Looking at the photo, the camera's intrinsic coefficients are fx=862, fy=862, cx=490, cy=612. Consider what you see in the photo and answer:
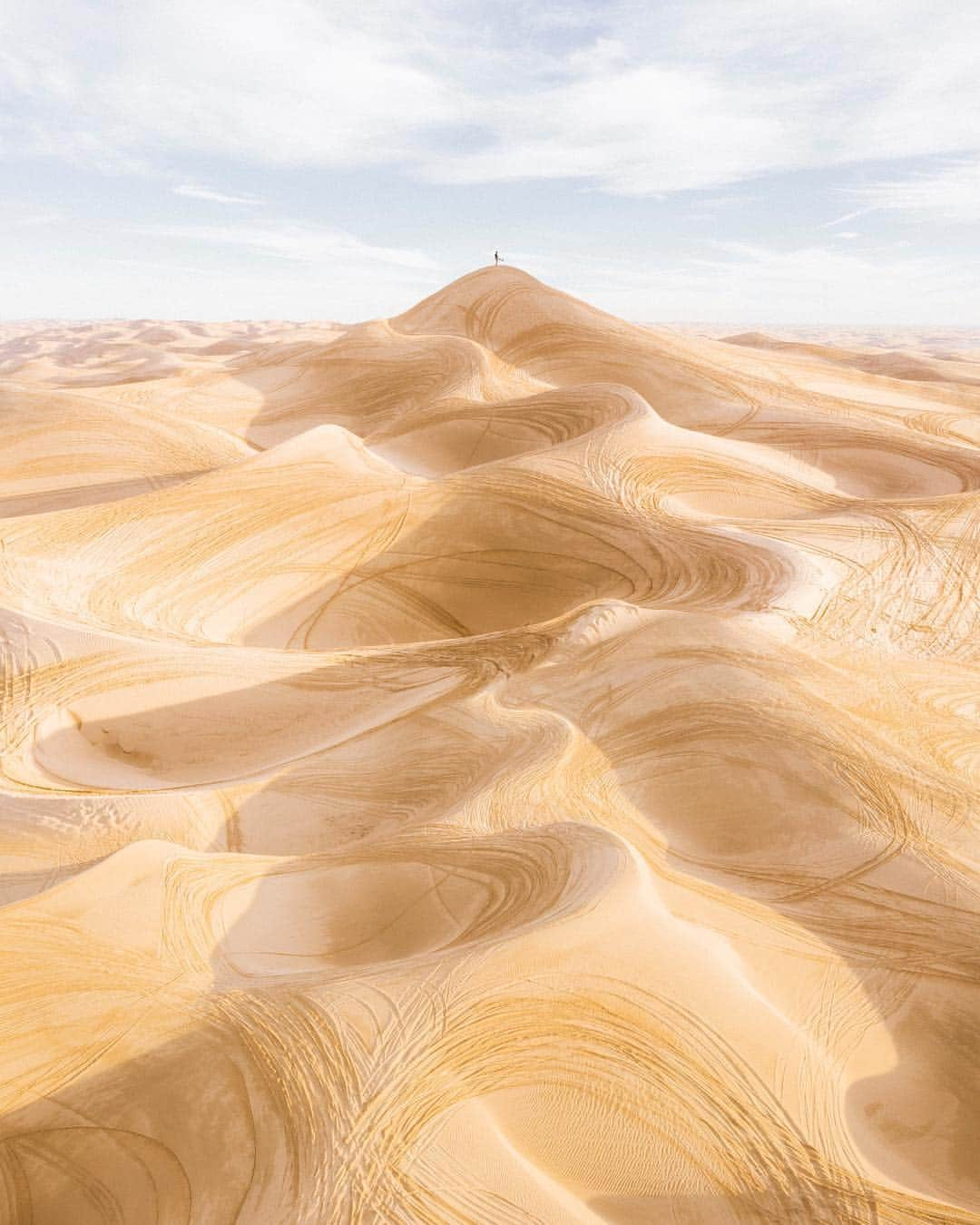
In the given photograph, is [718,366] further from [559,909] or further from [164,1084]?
[164,1084]

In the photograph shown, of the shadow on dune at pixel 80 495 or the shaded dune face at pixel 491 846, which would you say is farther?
the shadow on dune at pixel 80 495

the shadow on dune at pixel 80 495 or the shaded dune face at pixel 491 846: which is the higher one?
the shadow on dune at pixel 80 495

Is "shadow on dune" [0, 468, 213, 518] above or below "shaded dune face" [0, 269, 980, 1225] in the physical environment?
above

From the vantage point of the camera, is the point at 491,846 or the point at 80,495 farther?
the point at 80,495

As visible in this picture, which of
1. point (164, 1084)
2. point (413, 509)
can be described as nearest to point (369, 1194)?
point (164, 1084)

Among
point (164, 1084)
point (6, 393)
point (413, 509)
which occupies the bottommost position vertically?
point (164, 1084)

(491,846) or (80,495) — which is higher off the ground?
(80,495)

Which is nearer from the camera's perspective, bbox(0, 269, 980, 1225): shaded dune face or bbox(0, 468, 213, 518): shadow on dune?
bbox(0, 269, 980, 1225): shaded dune face

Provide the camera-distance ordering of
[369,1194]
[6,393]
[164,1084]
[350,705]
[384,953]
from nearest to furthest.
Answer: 1. [369,1194]
2. [164,1084]
3. [384,953]
4. [350,705]
5. [6,393]
